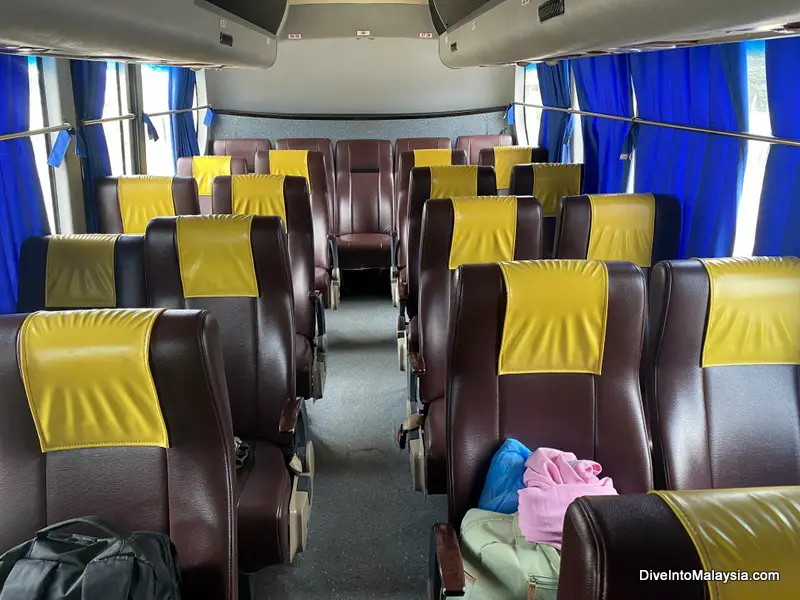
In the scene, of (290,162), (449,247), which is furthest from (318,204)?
(449,247)

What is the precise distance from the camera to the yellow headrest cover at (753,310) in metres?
1.98

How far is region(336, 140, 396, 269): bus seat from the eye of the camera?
6.82 m

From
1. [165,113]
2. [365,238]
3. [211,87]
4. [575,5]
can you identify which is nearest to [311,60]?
[211,87]

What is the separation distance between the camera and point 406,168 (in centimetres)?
560

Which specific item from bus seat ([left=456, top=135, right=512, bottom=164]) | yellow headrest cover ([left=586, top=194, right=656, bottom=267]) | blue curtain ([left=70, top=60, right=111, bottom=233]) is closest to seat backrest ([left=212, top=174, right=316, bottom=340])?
blue curtain ([left=70, top=60, right=111, bottom=233])

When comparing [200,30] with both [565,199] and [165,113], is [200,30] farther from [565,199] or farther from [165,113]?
[165,113]

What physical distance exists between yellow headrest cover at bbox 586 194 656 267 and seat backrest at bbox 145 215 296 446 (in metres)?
1.55

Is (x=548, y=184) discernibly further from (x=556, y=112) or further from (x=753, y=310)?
(x=753, y=310)

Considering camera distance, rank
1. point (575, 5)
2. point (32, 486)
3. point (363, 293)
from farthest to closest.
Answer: point (363, 293)
point (575, 5)
point (32, 486)

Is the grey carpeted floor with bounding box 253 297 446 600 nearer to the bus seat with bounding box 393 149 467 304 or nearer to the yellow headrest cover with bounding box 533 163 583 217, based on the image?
the bus seat with bounding box 393 149 467 304

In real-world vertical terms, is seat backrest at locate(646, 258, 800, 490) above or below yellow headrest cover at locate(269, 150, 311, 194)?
below

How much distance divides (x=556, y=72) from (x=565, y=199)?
358 centimetres

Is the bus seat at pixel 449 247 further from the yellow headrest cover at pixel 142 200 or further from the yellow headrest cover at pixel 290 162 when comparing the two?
the yellow headrest cover at pixel 290 162

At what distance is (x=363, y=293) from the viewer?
22.6 ft
